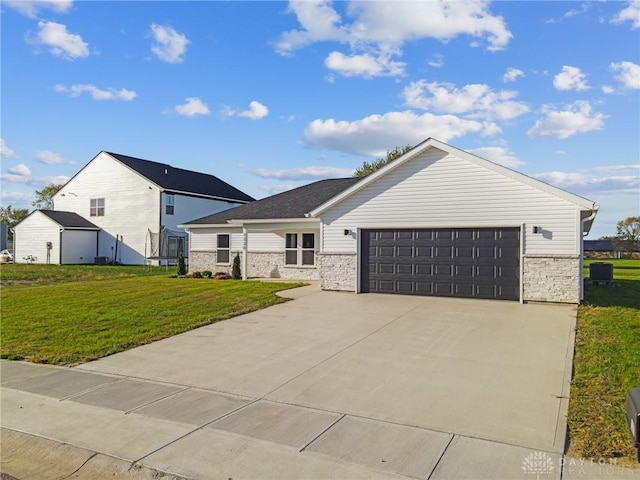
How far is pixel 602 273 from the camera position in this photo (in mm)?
18266

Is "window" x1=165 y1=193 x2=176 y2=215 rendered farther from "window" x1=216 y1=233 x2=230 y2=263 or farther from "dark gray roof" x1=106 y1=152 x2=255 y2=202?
"window" x1=216 y1=233 x2=230 y2=263

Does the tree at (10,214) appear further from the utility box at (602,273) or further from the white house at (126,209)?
the utility box at (602,273)

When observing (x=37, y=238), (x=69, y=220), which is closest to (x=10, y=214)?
(x=37, y=238)

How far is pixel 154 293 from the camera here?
15.1 meters

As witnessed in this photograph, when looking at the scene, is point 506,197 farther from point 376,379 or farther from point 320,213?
point 376,379

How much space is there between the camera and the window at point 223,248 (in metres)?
21.8

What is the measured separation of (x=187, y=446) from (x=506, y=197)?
11.5m

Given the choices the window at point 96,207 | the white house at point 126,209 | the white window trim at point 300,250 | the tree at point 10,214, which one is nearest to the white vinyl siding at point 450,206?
the white window trim at point 300,250

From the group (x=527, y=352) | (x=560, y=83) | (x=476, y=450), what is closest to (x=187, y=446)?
(x=476, y=450)

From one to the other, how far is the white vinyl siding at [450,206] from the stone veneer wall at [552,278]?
25 cm

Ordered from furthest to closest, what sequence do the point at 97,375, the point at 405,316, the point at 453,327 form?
the point at 405,316
the point at 453,327
the point at 97,375

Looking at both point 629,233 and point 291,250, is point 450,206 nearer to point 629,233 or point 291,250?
point 291,250

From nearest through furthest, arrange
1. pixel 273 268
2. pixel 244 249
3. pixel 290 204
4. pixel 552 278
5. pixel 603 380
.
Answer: pixel 603 380, pixel 552 278, pixel 273 268, pixel 244 249, pixel 290 204

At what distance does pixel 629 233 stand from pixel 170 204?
2358 inches
